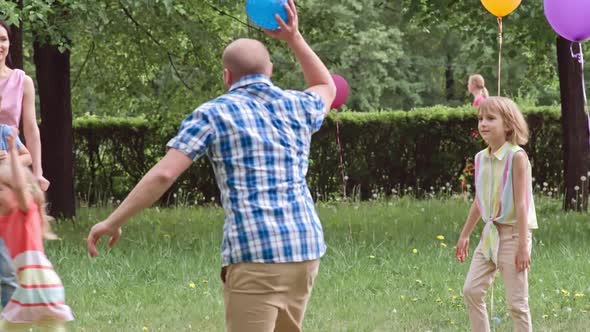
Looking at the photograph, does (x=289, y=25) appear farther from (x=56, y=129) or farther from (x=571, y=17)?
(x=56, y=129)

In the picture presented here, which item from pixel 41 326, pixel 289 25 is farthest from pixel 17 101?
pixel 289 25

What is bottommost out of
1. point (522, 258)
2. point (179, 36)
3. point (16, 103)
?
point (522, 258)

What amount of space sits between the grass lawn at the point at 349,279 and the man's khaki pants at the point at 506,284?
109cm

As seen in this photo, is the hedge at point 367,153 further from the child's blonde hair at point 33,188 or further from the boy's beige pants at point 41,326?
the boy's beige pants at point 41,326

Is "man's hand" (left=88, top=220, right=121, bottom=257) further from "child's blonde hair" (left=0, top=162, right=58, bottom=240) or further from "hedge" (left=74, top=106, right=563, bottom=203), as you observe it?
"hedge" (left=74, top=106, right=563, bottom=203)

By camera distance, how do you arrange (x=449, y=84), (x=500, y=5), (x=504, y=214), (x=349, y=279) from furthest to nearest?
(x=449, y=84) → (x=500, y=5) → (x=349, y=279) → (x=504, y=214)

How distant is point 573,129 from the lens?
13781mm

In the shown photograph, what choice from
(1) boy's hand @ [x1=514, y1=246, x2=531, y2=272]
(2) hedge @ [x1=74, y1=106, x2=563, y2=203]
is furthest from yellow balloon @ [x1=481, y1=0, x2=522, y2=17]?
(2) hedge @ [x1=74, y1=106, x2=563, y2=203]

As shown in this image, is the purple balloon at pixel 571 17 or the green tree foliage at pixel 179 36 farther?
the green tree foliage at pixel 179 36

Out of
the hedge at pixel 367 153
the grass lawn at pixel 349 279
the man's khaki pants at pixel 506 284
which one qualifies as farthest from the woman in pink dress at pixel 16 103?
the hedge at pixel 367 153

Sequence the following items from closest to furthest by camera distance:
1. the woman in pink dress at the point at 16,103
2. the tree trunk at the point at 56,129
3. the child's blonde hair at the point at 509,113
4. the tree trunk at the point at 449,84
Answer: the child's blonde hair at the point at 509,113
the woman in pink dress at the point at 16,103
the tree trunk at the point at 56,129
the tree trunk at the point at 449,84

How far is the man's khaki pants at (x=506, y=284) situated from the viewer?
5781mm

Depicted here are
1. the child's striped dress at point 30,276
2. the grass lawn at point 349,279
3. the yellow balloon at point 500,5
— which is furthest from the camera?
the yellow balloon at point 500,5

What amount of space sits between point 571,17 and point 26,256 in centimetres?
532
